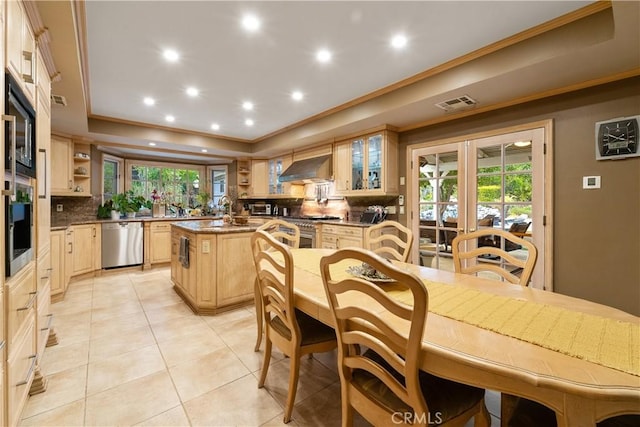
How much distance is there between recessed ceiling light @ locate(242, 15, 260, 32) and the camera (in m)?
2.03

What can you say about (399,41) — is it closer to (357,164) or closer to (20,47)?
(357,164)

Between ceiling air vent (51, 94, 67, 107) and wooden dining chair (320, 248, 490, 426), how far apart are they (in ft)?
11.5

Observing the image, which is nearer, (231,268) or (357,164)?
(231,268)

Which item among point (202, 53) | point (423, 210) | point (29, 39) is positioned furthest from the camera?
point (423, 210)

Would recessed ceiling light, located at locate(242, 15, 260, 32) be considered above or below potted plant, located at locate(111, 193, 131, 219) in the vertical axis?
above

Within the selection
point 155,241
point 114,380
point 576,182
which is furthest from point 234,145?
point 576,182

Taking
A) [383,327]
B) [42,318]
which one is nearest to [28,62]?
[42,318]

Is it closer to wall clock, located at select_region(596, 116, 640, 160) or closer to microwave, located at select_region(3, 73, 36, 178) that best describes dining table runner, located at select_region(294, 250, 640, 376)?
microwave, located at select_region(3, 73, 36, 178)

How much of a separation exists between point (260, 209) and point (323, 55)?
179 inches

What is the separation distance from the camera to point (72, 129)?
158 inches

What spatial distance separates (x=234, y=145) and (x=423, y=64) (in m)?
4.05

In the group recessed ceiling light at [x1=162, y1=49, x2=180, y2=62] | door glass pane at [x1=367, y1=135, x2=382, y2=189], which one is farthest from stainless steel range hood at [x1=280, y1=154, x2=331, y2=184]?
recessed ceiling light at [x1=162, y1=49, x2=180, y2=62]

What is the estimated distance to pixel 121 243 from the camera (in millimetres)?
4785

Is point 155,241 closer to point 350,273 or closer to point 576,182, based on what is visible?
point 350,273
